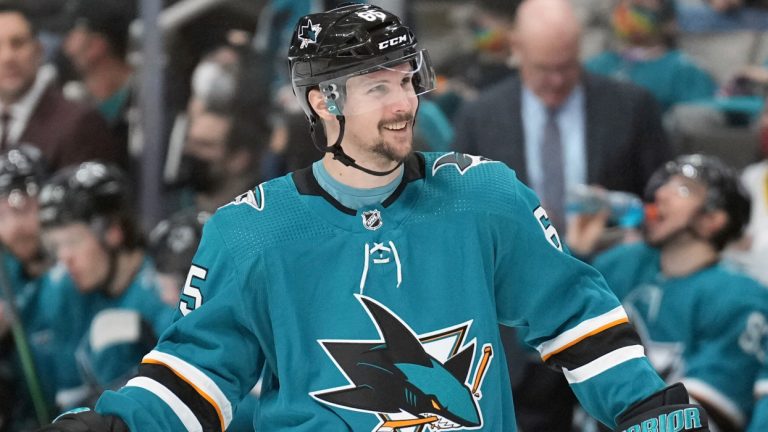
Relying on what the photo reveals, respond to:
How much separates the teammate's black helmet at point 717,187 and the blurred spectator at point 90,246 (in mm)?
1626

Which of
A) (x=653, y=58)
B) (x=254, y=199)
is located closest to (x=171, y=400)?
(x=254, y=199)

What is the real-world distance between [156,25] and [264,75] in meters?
0.46

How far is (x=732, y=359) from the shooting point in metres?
3.86

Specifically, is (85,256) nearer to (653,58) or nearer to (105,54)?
(105,54)

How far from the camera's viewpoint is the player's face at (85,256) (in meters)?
4.52

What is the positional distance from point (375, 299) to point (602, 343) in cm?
38

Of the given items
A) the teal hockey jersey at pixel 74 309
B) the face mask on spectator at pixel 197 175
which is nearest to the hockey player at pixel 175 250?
the teal hockey jersey at pixel 74 309

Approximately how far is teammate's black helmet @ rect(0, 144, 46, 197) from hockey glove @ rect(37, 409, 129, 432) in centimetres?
261

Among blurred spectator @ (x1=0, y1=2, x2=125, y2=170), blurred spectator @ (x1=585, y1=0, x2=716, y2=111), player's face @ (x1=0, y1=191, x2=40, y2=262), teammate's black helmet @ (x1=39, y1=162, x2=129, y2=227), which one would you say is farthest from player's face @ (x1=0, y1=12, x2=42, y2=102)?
blurred spectator @ (x1=585, y1=0, x2=716, y2=111)

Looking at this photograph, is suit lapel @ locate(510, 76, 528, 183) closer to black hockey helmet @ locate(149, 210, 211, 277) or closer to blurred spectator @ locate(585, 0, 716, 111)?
blurred spectator @ locate(585, 0, 716, 111)

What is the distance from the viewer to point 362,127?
7.68 ft

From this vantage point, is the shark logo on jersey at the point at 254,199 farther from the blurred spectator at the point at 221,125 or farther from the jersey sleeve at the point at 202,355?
the blurred spectator at the point at 221,125

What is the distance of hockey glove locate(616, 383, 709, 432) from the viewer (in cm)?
220

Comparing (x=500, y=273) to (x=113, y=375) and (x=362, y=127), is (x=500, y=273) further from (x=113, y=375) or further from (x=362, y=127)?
(x=113, y=375)
